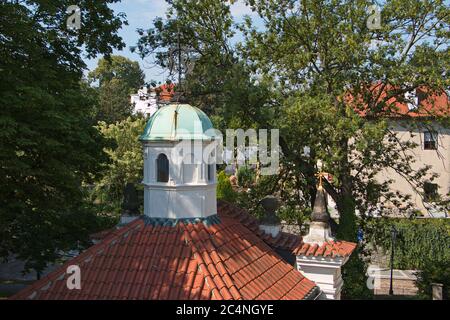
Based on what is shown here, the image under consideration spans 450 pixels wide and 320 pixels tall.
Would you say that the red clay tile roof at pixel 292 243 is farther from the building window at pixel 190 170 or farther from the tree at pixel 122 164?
the tree at pixel 122 164

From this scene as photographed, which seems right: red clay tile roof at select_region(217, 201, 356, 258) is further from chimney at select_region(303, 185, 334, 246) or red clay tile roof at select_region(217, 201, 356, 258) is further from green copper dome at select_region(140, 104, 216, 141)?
green copper dome at select_region(140, 104, 216, 141)

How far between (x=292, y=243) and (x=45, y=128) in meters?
6.80

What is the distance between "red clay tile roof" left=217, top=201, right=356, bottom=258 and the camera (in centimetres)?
1084

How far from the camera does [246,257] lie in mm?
9836

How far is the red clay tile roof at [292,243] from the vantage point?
35.6ft

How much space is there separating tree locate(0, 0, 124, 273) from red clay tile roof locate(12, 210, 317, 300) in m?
3.86

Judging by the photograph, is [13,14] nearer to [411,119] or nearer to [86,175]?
[86,175]

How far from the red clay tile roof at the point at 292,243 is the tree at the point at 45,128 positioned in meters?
4.62

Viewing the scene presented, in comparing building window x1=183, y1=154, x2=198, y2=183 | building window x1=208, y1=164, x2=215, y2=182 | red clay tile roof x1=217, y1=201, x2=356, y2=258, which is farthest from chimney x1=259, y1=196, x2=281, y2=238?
building window x1=183, y1=154, x2=198, y2=183

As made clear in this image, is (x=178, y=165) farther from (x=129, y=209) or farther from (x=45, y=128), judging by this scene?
(x=45, y=128)

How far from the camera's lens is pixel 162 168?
1005 centimetres

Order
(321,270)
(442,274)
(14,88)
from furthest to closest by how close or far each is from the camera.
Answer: (442,274) < (14,88) < (321,270)
